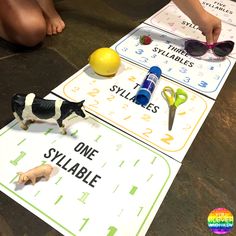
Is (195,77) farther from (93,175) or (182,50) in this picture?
(93,175)

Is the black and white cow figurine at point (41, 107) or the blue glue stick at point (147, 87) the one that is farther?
the blue glue stick at point (147, 87)

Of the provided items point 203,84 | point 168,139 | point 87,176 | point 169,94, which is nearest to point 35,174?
point 87,176

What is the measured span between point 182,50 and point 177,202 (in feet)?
1.71

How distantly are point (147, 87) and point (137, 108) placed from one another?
0.06 meters

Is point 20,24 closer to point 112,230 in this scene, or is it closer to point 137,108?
point 137,108

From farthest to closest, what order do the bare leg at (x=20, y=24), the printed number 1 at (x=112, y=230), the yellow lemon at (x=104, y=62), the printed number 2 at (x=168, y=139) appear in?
the bare leg at (x=20, y=24)
the yellow lemon at (x=104, y=62)
the printed number 2 at (x=168, y=139)
the printed number 1 at (x=112, y=230)

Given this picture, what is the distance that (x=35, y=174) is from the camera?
1.86ft

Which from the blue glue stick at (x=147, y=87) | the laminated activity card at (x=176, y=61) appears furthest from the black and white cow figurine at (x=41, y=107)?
the laminated activity card at (x=176, y=61)

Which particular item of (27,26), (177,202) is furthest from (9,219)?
(27,26)

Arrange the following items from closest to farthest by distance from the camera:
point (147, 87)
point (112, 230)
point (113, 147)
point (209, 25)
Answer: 1. point (112, 230)
2. point (113, 147)
3. point (147, 87)
4. point (209, 25)

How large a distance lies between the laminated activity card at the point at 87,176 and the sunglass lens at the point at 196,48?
399 mm

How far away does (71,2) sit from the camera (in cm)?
114

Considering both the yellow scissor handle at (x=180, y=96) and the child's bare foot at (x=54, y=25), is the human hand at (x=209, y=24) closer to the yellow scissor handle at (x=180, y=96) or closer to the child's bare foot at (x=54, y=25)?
the yellow scissor handle at (x=180, y=96)

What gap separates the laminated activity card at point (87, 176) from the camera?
1.79 feet
